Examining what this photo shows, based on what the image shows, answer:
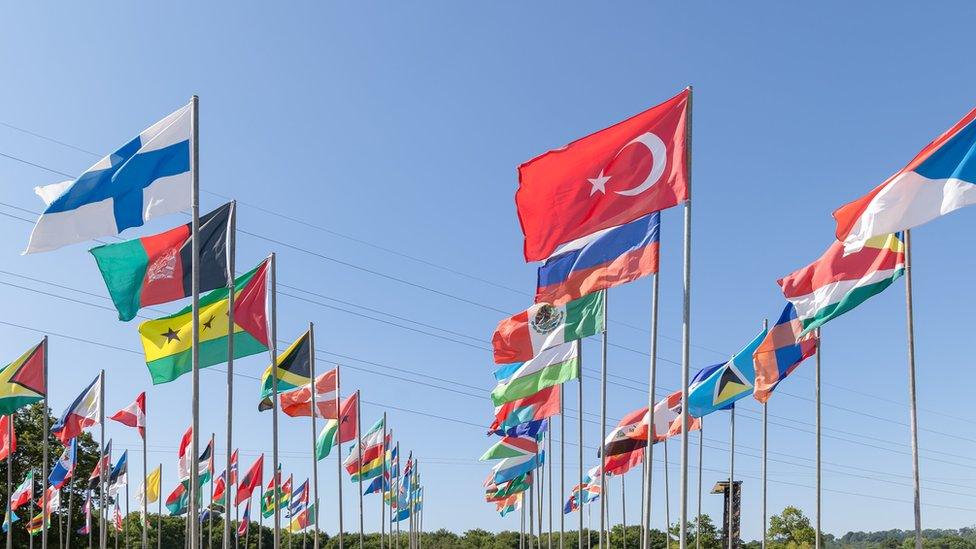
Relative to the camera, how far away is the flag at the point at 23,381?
28.6 meters

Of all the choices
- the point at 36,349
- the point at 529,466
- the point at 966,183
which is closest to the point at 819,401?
the point at 966,183

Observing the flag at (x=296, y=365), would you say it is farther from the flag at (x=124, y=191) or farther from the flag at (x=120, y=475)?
the flag at (x=120, y=475)

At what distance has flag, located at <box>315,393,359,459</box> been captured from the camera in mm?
36094

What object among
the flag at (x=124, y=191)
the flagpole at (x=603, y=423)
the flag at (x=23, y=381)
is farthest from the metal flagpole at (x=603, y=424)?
the flag at (x=23, y=381)

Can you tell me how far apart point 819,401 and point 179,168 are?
1458 cm

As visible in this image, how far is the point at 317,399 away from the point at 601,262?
18.0 m

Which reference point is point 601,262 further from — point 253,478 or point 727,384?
point 253,478

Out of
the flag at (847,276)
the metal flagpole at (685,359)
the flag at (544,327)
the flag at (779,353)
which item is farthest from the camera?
the flag at (779,353)

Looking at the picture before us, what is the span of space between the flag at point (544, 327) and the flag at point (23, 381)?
1610cm

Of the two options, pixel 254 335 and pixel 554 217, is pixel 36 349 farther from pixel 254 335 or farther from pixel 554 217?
pixel 554 217

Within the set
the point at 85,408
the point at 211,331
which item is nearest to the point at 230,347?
the point at 211,331

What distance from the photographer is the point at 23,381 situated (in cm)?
2938

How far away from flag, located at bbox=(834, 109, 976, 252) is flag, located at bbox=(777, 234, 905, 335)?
9.02 feet

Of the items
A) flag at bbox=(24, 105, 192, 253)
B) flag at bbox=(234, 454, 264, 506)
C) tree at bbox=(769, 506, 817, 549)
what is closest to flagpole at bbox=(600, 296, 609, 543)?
flag at bbox=(24, 105, 192, 253)
